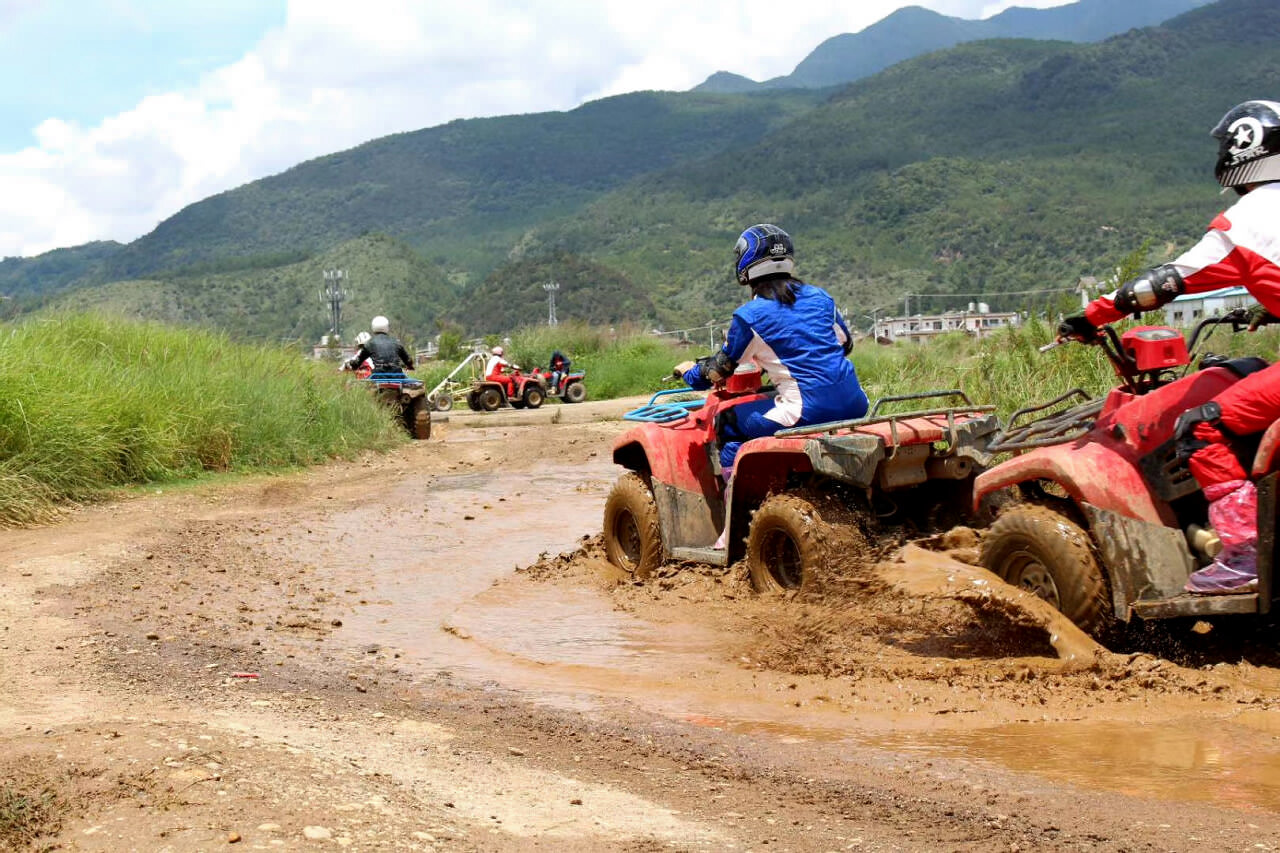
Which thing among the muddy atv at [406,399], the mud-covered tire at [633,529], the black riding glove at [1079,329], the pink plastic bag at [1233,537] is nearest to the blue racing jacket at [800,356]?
the mud-covered tire at [633,529]

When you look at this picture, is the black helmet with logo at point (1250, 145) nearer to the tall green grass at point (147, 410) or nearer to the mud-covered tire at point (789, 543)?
the mud-covered tire at point (789, 543)

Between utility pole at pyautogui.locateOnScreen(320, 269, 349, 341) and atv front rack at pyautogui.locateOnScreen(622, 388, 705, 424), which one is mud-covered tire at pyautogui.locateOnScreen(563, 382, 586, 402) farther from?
atv front rack at pyautogui.locateOnScreen(622, 388, 705, 424)

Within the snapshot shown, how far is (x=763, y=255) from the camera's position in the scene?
7695 mm

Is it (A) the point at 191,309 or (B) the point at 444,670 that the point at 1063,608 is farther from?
(A) the point at 191,309

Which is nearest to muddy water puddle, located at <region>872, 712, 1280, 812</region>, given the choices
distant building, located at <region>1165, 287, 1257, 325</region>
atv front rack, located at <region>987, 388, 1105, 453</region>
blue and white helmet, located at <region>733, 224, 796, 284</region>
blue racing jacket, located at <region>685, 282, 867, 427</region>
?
atv front rack, located at <region>987, 388, 1105, 453</region>

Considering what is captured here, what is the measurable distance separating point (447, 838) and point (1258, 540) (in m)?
3.12

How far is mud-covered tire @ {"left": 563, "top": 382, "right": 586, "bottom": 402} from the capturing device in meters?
31.2

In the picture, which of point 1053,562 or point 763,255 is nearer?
point 1053,562

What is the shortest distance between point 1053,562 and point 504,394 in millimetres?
24365

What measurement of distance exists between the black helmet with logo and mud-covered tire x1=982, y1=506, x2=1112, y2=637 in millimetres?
1517

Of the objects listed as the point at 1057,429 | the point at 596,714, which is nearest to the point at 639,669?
the point at 596,714

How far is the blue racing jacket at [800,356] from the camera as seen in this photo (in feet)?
24.9

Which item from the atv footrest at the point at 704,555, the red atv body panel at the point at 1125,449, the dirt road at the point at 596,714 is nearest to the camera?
the dirt road at the point at 596,714

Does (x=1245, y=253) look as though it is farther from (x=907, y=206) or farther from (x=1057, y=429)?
(x=907, y=206)
